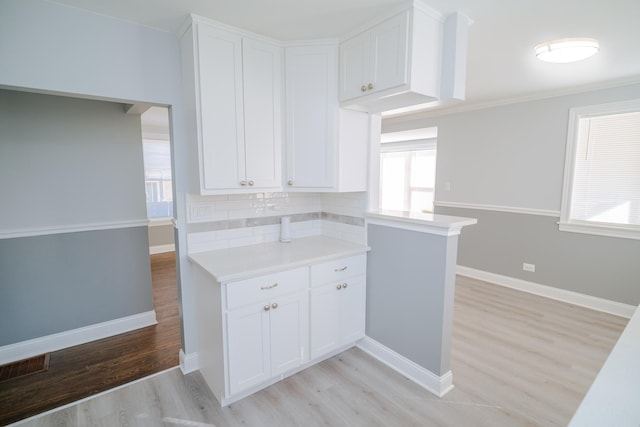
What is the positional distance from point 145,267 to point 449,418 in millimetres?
2904

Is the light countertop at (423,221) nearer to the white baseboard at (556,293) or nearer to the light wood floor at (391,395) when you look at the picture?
the light wood floor at (391,395)

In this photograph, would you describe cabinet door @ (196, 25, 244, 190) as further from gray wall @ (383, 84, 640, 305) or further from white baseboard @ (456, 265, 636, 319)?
white baseboard @ (456, 265, 636, 319)

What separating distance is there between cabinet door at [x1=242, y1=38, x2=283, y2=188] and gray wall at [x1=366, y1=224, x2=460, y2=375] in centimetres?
98

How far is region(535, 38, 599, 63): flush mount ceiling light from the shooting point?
2.18 meters

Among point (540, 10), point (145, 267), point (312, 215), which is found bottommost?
point (145, 267)

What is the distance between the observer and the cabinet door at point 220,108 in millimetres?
1990

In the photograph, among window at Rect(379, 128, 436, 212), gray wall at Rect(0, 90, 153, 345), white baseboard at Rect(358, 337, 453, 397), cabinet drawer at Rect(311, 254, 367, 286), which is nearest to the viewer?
white baseboard at Rect(358, 337, 453, 397)

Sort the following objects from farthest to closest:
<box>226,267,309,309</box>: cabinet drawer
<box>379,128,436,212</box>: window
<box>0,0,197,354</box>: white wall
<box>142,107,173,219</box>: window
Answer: <box>379,128,436,212</box>: window
<box>142,107,173,219</box>: window
<box>226,267,309,309</box>: cabinet drawer
<box>0,0,197,354</box>: white wall

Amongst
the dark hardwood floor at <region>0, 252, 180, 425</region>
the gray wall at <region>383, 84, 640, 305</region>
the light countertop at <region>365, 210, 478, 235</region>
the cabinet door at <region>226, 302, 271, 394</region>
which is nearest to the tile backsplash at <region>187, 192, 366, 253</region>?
the light countertop at <region>365, 210, 478, 235</region>

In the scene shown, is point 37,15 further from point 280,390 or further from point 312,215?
point 280,390

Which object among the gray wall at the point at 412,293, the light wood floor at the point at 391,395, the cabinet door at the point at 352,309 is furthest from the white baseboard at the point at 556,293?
the cabinet door at the point at 352,309

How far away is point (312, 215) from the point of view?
2.99 meters

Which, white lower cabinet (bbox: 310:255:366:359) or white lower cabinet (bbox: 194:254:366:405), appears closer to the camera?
white lower cabinet (bbox: 194:254:366:405)

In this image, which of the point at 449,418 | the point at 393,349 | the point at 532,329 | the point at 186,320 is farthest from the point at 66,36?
the point at 532,329
